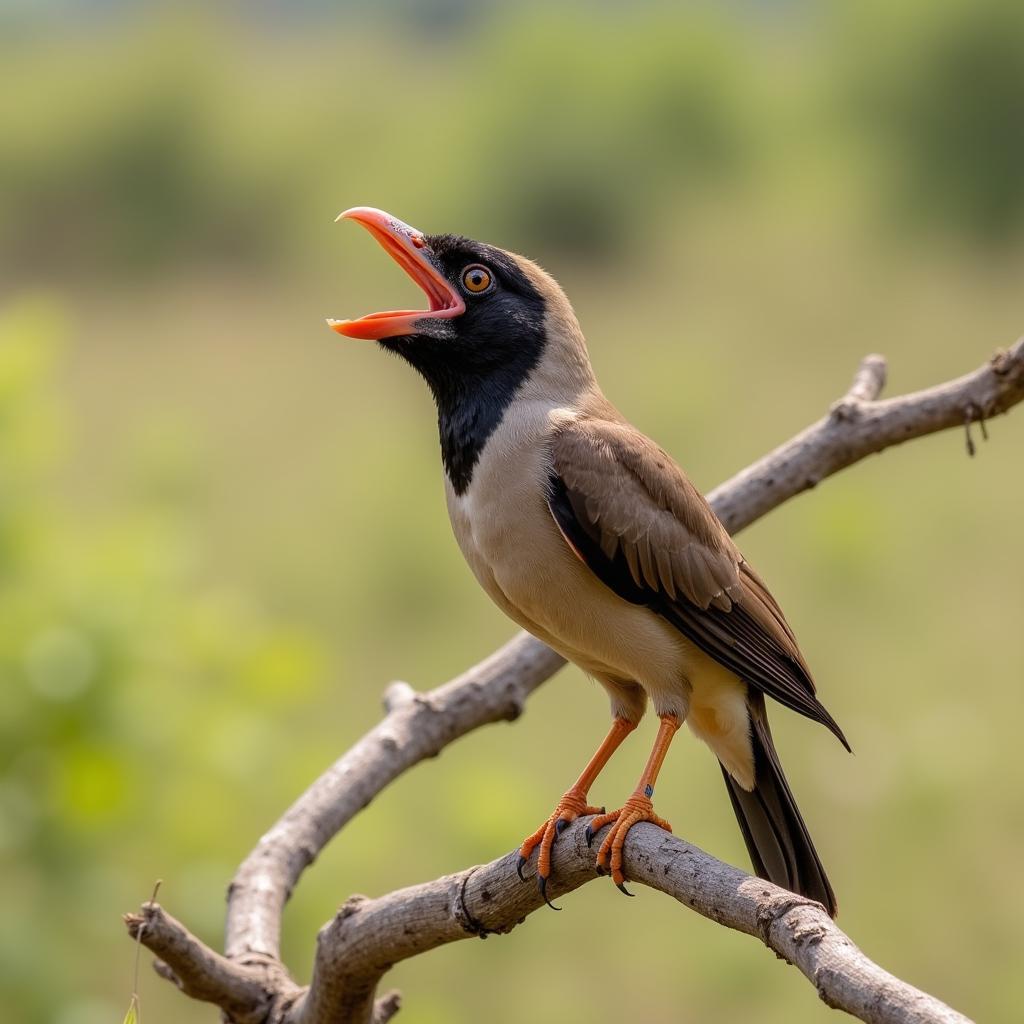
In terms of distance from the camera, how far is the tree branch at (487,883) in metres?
2.13

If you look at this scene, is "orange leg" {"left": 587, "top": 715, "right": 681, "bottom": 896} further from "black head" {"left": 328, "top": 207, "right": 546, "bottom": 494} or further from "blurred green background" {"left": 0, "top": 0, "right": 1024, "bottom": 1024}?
"blurred green background" {"left": 0, "top": 0, "right": 1024, "bottom": 1024}

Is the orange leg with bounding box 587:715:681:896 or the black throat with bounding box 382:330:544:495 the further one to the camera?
the black throat with bounding box 382:330:544:495

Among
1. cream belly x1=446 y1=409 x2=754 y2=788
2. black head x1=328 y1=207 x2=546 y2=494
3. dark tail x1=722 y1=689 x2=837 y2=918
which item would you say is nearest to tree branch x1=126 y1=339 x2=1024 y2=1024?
cream belly x1=446 y1=409 x2=754 y2=788

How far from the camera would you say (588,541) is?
3059mm

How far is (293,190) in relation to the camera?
14.9m

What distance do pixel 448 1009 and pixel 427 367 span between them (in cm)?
445

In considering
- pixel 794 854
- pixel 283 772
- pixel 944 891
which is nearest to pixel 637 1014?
pixel 944 891

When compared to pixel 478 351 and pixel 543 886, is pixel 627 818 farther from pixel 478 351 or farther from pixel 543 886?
pixel 478 351

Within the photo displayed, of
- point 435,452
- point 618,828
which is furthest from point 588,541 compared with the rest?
point 435,452

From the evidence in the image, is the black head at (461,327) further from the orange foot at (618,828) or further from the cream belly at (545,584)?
the orange foot at (618,828)

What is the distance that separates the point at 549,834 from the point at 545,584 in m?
0.49

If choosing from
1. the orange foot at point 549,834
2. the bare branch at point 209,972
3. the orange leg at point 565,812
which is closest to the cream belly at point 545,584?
the orange leg at point 565,812

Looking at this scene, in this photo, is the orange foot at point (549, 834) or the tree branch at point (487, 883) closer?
the tree branch at point (487, 883)

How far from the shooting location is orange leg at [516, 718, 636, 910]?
9.15 ft
